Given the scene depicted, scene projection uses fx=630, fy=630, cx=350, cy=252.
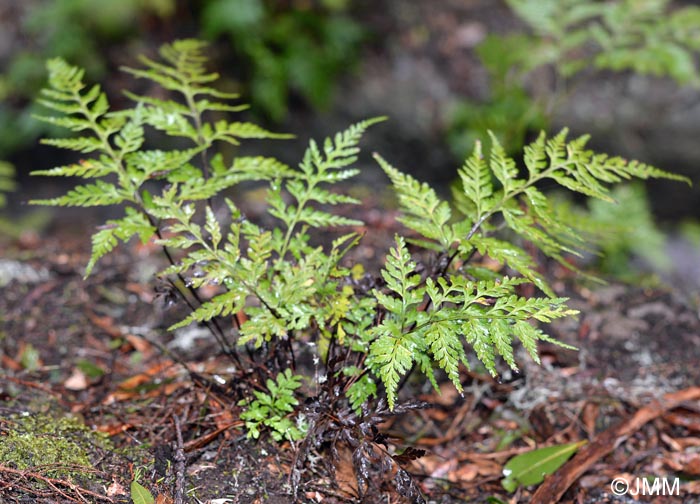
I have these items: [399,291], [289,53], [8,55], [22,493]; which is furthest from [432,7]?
[22,493]

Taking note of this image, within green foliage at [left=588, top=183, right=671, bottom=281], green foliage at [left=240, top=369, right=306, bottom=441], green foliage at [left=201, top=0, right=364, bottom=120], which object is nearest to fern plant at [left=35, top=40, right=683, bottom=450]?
green foliage at [left=240, top=369, right=306, bottom=441]

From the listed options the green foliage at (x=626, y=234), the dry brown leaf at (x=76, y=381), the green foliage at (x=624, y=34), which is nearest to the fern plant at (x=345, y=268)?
the dry brown leaf at (x=76, y=381)

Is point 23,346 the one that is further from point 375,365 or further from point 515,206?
point 515,206

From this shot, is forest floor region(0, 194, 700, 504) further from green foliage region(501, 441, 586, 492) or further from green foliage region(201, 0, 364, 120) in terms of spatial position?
green foliage region(201, 0, 364, 120)

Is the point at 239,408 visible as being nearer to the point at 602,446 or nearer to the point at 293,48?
the point at 602,446

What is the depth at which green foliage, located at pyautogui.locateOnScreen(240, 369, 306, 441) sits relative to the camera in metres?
2.21

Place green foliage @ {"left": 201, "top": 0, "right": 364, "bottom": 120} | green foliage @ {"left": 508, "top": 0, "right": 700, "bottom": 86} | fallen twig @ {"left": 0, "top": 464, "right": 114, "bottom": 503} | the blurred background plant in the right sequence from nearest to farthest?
fallen twig @ {"left": 0, "top": 464, "right": 114, "bottom": 503}, green foliage @ {"left": 508, "top": 0, "right": 700, "bottom": 86}, the blurred background plant, green foliage @ {"left": 201, "top": 0, "right": 364, "bottom": 120}

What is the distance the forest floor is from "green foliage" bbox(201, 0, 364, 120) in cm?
318

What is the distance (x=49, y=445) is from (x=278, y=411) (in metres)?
0.79

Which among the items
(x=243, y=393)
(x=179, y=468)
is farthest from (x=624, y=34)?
(x=179, y=468)

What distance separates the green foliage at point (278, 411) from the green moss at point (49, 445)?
1.84 feet

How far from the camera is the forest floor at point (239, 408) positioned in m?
2.18

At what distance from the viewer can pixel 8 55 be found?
691 centimetres

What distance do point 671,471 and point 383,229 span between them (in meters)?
2.24
